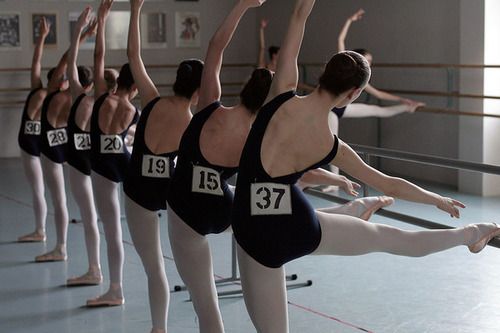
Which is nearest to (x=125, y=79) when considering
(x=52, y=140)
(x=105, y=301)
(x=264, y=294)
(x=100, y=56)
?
(x=100, y=56)

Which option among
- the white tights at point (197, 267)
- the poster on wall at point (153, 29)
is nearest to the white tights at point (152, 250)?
the white tights at point (197, 267)

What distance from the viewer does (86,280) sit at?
6.10 meters

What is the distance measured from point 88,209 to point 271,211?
304 cm

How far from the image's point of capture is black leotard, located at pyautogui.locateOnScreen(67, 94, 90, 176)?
6023mm

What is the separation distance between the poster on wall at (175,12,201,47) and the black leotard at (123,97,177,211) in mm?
9709

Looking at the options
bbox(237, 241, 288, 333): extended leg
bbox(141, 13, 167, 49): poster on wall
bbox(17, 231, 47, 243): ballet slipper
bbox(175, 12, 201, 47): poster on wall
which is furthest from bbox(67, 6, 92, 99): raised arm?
bbox(175, 12, 201, 47): poster on wall

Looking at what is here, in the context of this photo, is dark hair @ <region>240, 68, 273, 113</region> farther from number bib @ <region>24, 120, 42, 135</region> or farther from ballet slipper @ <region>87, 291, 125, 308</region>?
number bib @ <region>24, 120, 42, 135</region>

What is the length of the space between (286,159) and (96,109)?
2498 millimetres

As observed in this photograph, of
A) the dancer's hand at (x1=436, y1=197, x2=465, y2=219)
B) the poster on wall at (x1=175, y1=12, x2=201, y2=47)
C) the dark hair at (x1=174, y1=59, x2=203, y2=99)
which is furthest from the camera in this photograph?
the poster on wall at (x1=175, y1=12, x2=201, y2=47)

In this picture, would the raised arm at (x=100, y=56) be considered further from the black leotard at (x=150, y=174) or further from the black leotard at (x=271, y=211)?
the black leotard at (x=271, y=211)

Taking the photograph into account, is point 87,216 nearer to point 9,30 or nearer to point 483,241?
point 483,241

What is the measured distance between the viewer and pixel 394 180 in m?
3.37

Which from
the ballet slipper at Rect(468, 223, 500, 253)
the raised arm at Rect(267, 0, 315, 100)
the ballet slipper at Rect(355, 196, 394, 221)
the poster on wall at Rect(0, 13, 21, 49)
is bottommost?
the ballet slipper at Rect(468, 223, 500, 253)

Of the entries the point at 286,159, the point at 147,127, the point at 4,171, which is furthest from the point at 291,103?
the point at 4,171
